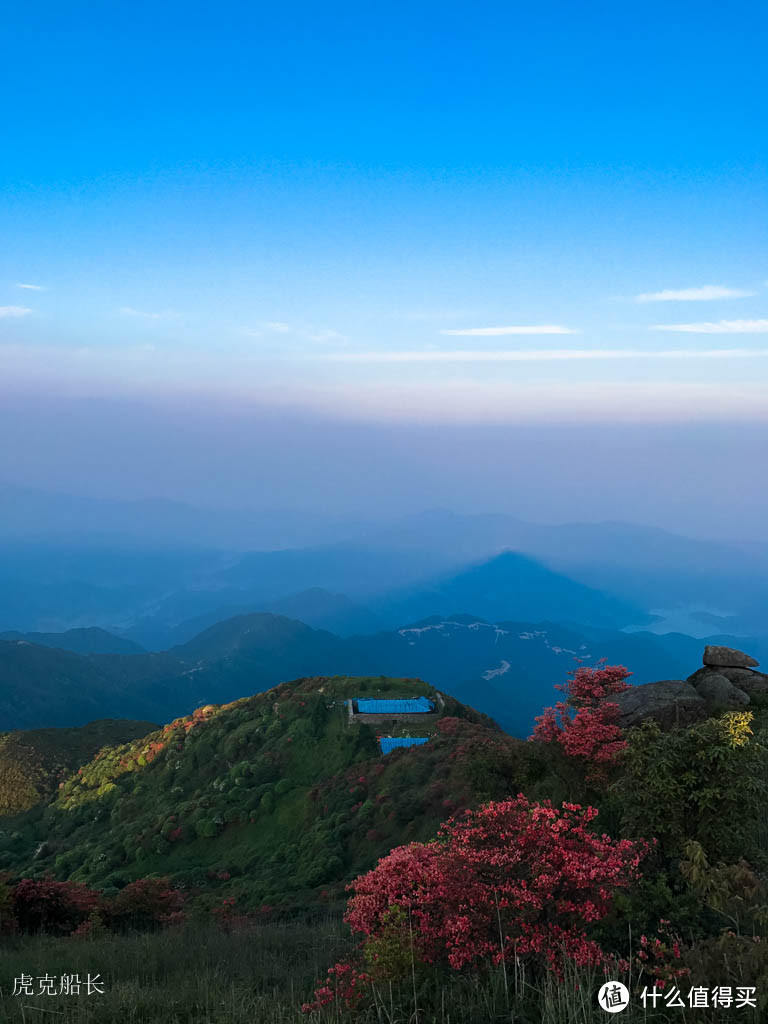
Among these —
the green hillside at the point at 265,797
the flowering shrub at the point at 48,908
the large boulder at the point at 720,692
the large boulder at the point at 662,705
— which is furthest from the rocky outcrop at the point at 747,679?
the flowering shrub at the point at 48,908

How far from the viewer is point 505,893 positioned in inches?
360

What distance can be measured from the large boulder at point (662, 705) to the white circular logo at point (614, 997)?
12592 millimetres

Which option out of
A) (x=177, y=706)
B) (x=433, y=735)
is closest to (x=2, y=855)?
(x=433, y=735)

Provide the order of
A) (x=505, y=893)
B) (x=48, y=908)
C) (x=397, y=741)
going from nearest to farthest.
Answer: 1. (x=505, y=893)
2. (x=48, y=908)
3. (x=397, y=741)

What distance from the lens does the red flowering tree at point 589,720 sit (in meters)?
18.2

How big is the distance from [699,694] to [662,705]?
363 centimetres

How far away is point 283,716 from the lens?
5359 centimetres

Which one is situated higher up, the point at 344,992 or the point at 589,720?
the point at 344,992

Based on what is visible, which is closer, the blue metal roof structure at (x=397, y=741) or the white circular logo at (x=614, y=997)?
the white circular logo at (x=614, y=997)

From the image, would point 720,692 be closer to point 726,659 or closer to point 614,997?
point 726,659

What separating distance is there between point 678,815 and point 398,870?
5436mm

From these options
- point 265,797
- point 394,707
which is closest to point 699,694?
point 394,707

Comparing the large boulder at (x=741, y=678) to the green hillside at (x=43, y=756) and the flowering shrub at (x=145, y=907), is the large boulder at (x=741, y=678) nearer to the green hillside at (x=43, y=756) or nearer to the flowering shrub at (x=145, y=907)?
the flowering shrub at (x=145, y=907)

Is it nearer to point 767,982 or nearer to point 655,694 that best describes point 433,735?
point 655,694
